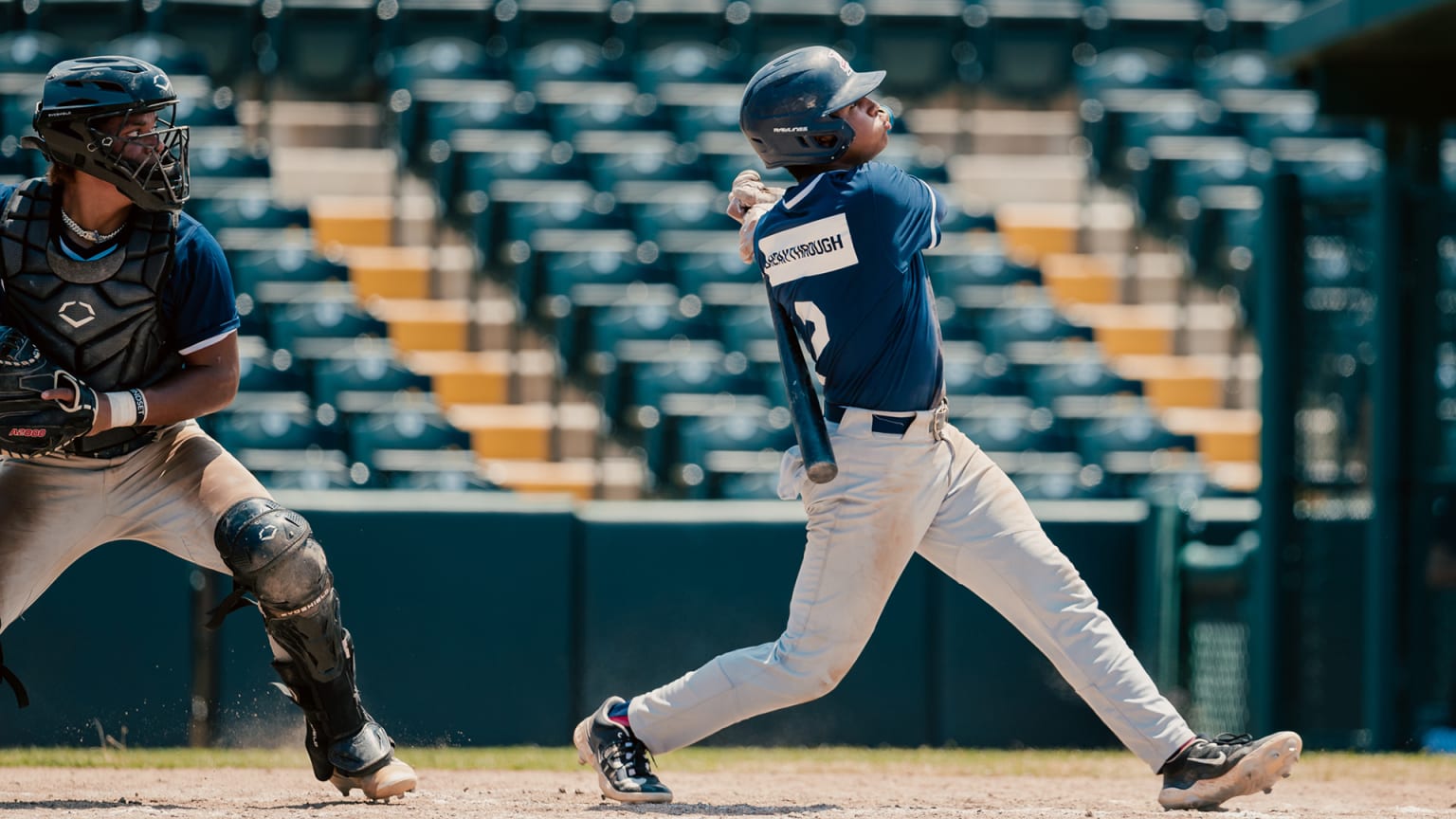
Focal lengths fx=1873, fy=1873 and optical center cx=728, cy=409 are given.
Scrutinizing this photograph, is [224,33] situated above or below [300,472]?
above

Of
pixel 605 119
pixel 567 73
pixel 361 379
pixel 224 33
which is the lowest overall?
pixel 361 379

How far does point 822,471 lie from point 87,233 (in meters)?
1.73

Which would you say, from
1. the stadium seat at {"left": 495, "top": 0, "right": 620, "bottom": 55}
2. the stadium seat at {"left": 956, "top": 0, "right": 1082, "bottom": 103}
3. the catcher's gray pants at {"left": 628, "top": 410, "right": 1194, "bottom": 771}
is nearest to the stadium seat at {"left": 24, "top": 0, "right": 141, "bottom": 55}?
the stadium seat at {"left": 495, "top": 0, "right": 620, "bottom": 55}

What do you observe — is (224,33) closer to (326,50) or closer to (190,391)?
(326,50)

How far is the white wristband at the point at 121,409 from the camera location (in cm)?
412

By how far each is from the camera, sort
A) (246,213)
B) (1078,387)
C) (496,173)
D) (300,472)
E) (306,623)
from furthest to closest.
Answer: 1. (496,173)
2. (246,213)
3. (1078,387)
4. (300,472)
5. (306,623)

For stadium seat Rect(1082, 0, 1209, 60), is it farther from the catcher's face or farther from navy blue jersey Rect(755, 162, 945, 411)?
the catcher's face

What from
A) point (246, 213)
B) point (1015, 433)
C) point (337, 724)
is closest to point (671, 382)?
point (1015, 433)

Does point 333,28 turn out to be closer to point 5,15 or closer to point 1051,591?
point 5,15

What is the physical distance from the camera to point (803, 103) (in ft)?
13.6

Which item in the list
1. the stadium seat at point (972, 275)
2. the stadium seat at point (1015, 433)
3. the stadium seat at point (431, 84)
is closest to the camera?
the stadium seat at point (1015, 433)

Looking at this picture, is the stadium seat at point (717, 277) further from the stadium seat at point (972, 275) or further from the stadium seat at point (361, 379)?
the stadium seat at point (361, 379)

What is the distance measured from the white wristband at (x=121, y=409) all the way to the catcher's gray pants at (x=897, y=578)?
1.37 m

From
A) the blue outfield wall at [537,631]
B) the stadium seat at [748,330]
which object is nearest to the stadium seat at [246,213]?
the stadium seat at [748,330]
